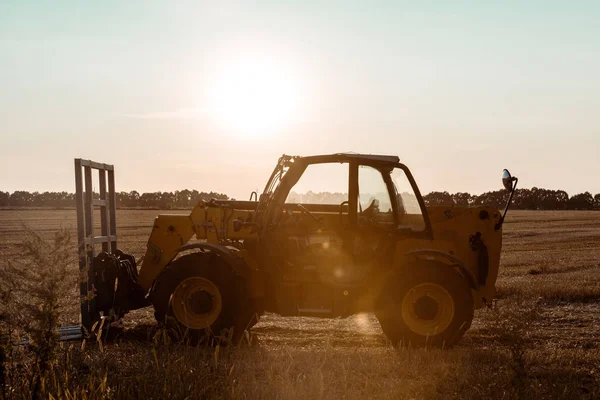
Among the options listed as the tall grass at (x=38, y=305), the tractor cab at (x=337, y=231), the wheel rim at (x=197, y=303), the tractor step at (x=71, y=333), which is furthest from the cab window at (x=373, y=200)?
the tractor step at (x=71, y=333)

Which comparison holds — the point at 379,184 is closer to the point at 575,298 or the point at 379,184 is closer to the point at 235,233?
the point at 235,233

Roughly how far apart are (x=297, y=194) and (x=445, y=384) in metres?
3.40

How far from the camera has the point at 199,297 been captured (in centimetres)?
948

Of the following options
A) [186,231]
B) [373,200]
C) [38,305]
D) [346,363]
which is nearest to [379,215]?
[373,200]

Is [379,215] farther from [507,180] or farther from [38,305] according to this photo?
[38,305]

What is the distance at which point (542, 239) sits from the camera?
36.6 m

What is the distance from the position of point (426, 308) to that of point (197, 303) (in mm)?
2959

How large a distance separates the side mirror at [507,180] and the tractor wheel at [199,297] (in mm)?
3552

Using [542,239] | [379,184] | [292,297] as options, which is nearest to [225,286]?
[292,297]

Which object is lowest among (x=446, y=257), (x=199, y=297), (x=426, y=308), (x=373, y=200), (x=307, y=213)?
(x=426, y=308)

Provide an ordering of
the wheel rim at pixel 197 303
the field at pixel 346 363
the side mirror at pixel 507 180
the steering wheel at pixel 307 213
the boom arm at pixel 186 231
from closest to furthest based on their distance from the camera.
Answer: the field at pixel 346 363
the side mirror at pixel 507 180
the steering wheel at pixel 307 213
the wheel rim at pixel 197 303
the boom arm at pixel 186 231

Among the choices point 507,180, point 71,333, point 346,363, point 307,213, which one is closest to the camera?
point 346,363

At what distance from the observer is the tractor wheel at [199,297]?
936 cm

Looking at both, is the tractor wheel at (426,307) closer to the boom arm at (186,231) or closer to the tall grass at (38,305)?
the boom arm at (186,231)
